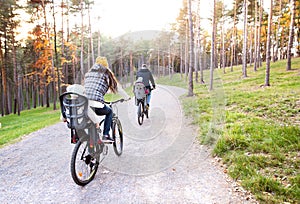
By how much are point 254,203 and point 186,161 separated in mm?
1679

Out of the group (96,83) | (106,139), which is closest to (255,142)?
(106,139)

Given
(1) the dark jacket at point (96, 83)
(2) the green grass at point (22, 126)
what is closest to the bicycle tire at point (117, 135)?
(1) the dark jacket at point (96, 83)

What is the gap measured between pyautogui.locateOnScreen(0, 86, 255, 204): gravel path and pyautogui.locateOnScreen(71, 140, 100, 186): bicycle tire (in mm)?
147

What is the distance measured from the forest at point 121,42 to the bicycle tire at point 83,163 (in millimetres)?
1105

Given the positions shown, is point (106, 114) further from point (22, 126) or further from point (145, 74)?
point (22, 126)

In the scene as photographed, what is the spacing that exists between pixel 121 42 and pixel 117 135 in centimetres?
229

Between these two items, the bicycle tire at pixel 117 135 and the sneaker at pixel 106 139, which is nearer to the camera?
the sneaker at pixel 106 139

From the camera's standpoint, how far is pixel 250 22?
29.8 m

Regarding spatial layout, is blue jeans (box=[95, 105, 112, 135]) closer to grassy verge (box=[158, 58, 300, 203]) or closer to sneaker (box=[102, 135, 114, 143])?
sneaker (box=[102, 135, 114, 143])

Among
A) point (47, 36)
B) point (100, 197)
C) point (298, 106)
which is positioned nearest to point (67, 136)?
point (100, 197)

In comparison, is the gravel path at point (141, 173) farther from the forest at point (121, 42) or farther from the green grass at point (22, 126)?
the green grass at point (22, 126)

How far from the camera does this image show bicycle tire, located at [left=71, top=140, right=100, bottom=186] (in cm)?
338

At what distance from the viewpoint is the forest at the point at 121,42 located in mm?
3076

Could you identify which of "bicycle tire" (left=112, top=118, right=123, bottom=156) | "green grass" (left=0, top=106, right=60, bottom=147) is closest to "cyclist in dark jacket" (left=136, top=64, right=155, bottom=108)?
"bicycle tire" (left=112, top=118, right=123, bottom=156)
